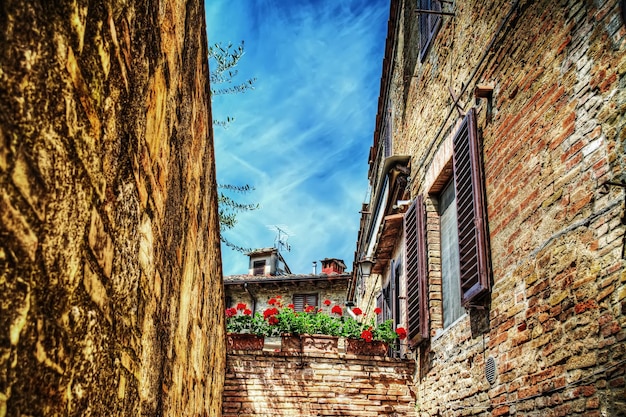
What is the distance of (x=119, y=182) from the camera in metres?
1.36

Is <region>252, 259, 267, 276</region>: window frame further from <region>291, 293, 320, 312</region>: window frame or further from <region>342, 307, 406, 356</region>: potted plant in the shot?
<region>342, 307, 406, 356</region>: potted plant

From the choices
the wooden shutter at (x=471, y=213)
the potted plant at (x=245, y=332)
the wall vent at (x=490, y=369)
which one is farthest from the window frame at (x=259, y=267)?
the wall vent at (x=490, y=369)

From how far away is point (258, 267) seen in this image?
27703mm

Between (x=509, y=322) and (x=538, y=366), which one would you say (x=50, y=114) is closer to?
(x=538, y=366)

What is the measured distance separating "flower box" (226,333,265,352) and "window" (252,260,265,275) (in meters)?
19.8

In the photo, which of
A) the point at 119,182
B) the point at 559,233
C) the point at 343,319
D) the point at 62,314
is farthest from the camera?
the point at 343,319

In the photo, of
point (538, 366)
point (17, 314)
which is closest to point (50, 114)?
point (17, 314)

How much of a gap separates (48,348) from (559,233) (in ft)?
11.5

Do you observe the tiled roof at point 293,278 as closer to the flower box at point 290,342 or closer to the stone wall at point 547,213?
the flower box at point 290,342

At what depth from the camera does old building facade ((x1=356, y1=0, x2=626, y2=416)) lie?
3.30 m

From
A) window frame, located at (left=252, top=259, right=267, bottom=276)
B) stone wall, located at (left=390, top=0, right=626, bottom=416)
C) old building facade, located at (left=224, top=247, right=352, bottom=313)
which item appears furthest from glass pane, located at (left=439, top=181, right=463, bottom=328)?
window frame, located at (left=252, top=259, right=267, bottom=276)

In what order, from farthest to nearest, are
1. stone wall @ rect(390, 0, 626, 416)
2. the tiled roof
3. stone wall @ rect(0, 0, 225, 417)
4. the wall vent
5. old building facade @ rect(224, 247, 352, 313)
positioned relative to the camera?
old building facade @ rect(224, 247, 352, 313), the tiled roof, the wall vent, stone wall @ rect(390, 0, 626, 416), stone wall @ rect(0, 0, 225, 417)

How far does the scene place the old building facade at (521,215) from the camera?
3.30m

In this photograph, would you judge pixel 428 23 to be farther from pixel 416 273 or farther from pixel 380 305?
pixel 380 305
